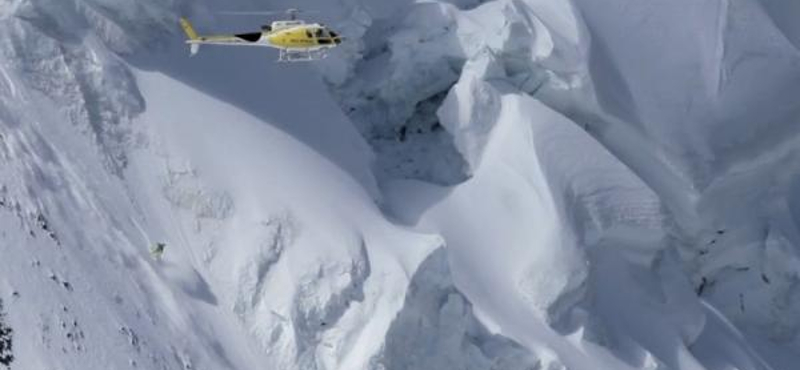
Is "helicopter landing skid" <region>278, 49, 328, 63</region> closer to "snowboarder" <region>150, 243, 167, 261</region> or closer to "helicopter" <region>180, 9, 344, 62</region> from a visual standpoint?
"helicopter" <region>180, 9, 344, 62</region>

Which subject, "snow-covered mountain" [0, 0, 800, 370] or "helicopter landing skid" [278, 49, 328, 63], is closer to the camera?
"snow-covered mountain" [0, 0, 800, 370]

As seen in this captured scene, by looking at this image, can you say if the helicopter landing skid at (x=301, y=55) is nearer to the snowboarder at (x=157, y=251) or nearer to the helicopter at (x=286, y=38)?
the helicopter at (x=286, y=38)

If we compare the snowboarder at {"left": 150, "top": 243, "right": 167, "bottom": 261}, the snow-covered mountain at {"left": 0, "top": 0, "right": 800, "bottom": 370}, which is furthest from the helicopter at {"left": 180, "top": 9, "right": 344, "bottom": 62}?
the snowboarder at {"left": 150, "top": 243, "right": 167, "bottom": 261}

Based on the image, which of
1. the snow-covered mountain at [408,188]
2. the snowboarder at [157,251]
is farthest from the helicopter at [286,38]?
the snowboarder at [157,251]

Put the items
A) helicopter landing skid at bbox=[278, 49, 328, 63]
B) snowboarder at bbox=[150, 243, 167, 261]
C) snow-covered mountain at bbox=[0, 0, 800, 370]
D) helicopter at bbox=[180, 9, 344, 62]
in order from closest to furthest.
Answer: snow-covered mountain at bbox=[0, 0, 800, 370]
snowboarder at bbox=[150, 243, 167, 261]
helicopter at bbox=[180, 9, 344, 62]
helicopter landing skid at bbox=[278, 49, 328, 63]

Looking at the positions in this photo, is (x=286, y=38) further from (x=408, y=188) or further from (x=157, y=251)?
(x=157, y=251)

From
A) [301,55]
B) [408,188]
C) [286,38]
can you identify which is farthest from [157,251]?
[408,188]
